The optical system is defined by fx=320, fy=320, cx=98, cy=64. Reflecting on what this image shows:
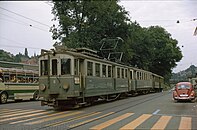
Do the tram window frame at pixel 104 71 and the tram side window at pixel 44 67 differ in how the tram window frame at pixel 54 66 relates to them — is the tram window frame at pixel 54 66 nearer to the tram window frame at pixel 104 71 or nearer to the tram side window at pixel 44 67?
the tram side window at pixel 44 67

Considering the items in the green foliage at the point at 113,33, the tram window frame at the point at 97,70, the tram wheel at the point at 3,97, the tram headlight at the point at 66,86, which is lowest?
the tram wheel at the point at 3,97

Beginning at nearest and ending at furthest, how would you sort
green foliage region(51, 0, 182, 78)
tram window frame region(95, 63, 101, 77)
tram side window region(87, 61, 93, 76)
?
green foliage region(51, 0, 182, 78)
tram side window region(87, 61, 93, 76)
tram window frame region(95, 63, 101, 77)

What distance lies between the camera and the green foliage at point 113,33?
474 inches

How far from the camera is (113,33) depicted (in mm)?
38438

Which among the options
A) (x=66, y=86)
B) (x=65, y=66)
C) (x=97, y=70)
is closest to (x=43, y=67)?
(x=65, y=66)

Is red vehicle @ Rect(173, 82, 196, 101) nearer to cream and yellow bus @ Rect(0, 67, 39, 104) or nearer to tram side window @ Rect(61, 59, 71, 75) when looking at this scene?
tram side window @ Rect(61, 59, 71, 75)

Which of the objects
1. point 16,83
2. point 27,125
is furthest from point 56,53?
point 16,83

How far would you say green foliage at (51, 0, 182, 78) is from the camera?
39.5 feet

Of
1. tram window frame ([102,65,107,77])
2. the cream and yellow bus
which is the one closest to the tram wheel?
the cream and yellow bus

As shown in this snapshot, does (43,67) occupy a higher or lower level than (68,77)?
higher

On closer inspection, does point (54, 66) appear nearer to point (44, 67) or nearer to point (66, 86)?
point (44, 67)

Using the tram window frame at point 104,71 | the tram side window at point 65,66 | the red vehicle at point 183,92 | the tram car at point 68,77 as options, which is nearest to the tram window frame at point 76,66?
the tram car at point 68,77

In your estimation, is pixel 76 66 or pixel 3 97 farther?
pixel 3 97

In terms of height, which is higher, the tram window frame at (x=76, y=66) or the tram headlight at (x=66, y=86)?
the tram window frame at (x=76, y=66)
